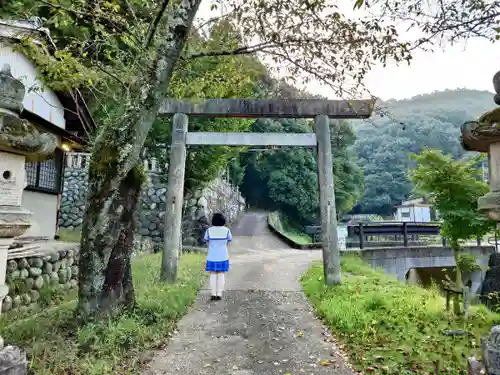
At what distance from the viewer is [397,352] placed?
431 centimetres

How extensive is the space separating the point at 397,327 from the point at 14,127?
5.55m

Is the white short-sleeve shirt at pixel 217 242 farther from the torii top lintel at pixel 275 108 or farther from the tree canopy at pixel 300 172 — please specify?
the tree canopy at pixel 300 172

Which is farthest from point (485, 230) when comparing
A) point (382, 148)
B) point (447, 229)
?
point (382, 148)

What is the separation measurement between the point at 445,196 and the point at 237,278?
576 cm

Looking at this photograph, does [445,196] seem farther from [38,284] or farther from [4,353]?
[38,284]

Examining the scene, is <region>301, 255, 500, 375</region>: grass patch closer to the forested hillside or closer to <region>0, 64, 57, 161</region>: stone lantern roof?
<region>0, 64, 57, 161</region>: stone lantern roof

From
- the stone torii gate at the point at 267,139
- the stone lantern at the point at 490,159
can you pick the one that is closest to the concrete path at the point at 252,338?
the stone torii gate at the point at 267,139

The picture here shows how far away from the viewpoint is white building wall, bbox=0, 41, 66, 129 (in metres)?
8.33

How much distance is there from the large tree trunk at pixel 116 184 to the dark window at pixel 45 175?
19.2 feet

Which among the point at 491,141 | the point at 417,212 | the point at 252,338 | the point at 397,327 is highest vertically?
the point at 417,212

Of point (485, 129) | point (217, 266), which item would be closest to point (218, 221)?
point (217, 266)

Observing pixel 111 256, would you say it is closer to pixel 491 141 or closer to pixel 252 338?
pixel 252 338

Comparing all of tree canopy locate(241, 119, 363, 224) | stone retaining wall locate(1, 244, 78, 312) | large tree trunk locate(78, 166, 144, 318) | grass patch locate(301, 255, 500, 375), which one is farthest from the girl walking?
tree canopy locate(241, 119, 363, 224)

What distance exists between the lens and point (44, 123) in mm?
9531
